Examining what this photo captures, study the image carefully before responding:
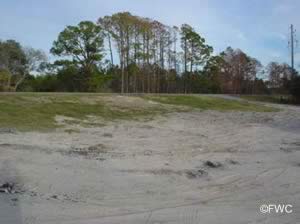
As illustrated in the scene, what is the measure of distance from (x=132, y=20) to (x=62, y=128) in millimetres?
46769

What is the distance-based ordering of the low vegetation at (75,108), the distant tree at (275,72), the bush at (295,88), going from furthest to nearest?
the distant tree at (275,72), the bush at (295,88), the low vegetation at (75,108)

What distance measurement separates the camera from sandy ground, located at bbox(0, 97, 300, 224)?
20.5ft

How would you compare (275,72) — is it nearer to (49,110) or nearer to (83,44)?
(83,44)

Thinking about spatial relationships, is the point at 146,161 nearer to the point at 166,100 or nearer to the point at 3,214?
the point at 3,214

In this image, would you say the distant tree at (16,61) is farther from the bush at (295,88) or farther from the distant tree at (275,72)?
the distant tree at (275,72)

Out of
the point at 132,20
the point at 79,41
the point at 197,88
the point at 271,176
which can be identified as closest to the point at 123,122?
the point at 271,176

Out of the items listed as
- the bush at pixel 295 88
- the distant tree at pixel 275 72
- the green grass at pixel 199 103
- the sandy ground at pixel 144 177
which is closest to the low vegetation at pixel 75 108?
the green grass at pixel 199 103

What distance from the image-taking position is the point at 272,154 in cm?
1199

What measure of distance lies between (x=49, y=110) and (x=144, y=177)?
12.0 metres

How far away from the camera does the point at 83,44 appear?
57.2 m

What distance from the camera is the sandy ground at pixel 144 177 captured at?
625 centimetres

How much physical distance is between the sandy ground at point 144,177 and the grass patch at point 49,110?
6.52 feet

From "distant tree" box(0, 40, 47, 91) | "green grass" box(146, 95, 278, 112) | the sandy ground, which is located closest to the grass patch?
the sandy ground

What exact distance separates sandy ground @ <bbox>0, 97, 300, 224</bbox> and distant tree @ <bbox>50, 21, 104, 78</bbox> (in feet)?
139
